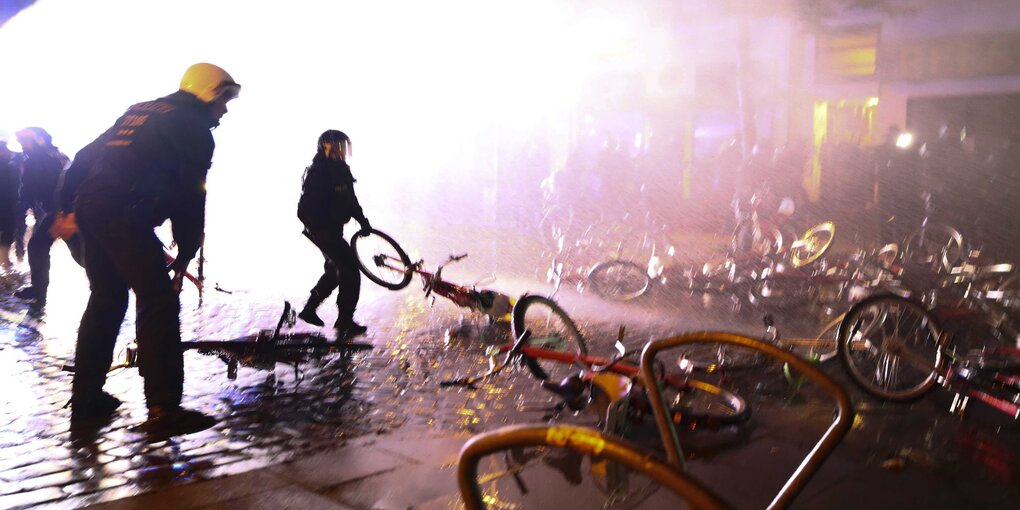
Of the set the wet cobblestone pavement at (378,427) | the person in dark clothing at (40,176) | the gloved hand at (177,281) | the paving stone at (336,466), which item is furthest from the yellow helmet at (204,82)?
the person in dark clothing at (40,176)

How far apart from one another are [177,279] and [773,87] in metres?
17.4

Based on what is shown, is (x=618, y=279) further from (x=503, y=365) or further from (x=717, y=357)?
(x=503, y=365)

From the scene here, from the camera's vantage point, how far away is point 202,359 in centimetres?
619

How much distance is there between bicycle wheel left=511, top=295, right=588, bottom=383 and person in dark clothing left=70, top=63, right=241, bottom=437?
84.3 inches

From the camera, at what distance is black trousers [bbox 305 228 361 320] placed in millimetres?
7266

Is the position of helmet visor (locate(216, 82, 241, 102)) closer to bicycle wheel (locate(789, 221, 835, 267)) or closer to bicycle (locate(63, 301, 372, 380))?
bicycle (locate(63, 301, 372, 380))

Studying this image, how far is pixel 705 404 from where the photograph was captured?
4.89 m

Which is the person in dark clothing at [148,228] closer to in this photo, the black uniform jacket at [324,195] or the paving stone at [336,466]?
the paving stone at [336,466]

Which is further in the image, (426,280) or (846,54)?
(846,54)

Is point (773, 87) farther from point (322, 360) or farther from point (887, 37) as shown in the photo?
point (322, 360)

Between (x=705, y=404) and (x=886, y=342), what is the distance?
4.09 feet

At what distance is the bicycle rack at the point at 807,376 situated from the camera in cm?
215

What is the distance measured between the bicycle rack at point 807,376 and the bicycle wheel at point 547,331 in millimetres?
2930

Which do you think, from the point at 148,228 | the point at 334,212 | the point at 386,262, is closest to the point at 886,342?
the point at 148,228
